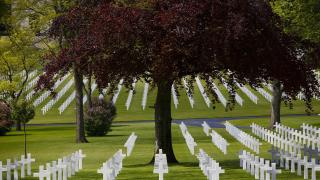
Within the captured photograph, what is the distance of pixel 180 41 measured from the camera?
2666 cm

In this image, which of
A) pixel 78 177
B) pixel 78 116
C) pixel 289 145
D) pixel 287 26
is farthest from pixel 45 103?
pixel 78 177

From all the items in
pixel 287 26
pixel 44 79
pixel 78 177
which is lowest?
pixel 78 177

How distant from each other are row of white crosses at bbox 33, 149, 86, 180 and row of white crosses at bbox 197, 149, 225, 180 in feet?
12.5

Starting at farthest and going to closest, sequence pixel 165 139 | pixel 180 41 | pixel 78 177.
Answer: pixel 165 139, pixel 180 41, pixel 78 177

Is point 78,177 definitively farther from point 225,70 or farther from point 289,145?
point 289,145

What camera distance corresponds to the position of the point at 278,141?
3553 cm

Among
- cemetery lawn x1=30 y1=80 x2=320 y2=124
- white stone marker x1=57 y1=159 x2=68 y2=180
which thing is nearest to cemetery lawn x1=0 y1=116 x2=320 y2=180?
white stone marker x1=57 y1=159 x2=68 y2=180

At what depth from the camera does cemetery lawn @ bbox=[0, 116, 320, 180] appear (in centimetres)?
2527

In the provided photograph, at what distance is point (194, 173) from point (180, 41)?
4.31 meters

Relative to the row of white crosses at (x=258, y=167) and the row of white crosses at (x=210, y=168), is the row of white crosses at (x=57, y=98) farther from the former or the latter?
the row of white crosses at (x=210, y=168)

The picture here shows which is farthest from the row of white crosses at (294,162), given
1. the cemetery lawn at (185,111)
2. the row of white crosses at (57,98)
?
the row of white crosses at (57,98)

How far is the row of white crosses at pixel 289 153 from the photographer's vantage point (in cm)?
2254

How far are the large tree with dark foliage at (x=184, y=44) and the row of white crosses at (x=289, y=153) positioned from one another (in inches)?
100

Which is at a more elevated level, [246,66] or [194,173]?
[246,66]
